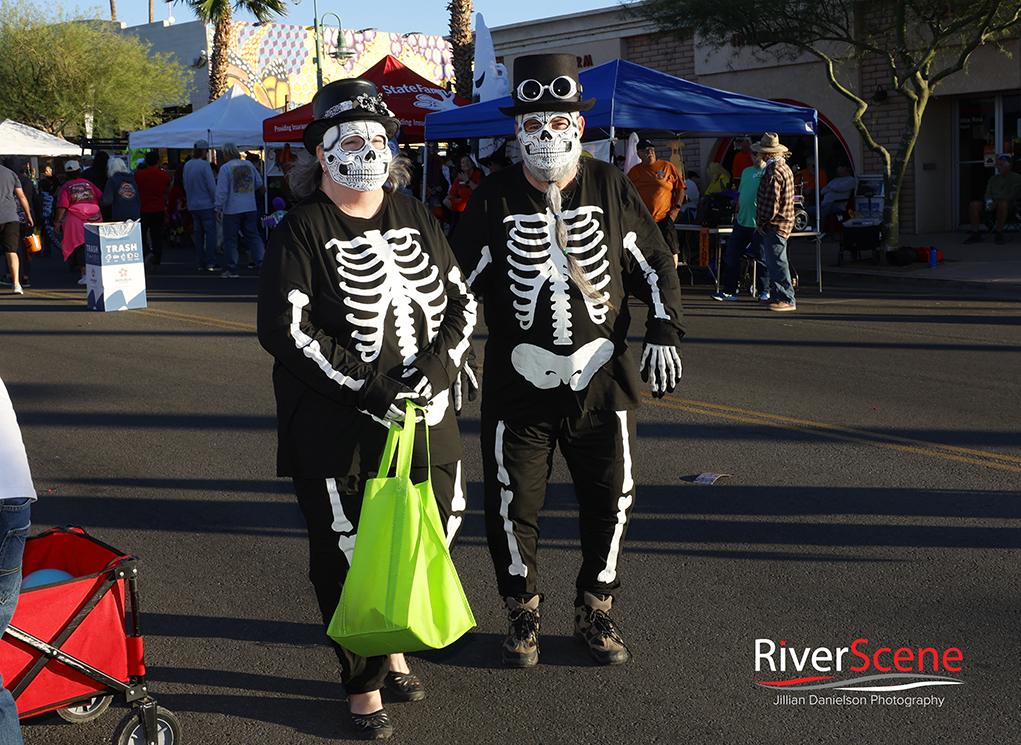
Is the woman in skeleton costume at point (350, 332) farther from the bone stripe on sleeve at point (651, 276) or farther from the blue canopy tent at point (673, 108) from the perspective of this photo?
the blue canopy tent at point (673, 108)

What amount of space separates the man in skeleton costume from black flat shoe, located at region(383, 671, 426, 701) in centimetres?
36

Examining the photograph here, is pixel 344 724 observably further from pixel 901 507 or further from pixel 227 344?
pixel 227 344

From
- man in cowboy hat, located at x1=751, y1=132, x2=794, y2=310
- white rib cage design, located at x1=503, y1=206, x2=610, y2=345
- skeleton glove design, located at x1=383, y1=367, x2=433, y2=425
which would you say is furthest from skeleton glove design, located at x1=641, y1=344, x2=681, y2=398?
man in cowboy hat, located at x1=751, y1=132, x2=794, y2=310

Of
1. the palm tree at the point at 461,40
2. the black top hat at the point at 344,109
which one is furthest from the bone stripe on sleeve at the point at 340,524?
the palm tree at the point at 461,40

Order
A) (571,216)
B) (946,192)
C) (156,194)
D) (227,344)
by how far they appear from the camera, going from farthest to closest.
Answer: (946,192) → (156,194) → (227,344) → (571,216)

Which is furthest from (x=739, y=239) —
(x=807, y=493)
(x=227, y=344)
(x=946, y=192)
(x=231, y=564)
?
(x=946, y=192)

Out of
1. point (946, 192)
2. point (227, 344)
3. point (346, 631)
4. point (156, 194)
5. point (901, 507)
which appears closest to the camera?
point (346, 631)

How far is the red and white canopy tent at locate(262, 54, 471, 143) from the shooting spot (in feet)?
62.7

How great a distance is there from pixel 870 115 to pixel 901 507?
1999 cm

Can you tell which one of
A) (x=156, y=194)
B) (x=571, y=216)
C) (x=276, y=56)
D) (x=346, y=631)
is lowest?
(x=346, y=631)

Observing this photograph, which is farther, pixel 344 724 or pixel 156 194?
pixel 156 194

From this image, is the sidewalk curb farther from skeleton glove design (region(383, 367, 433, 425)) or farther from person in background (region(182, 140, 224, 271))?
skeleton glove design (region(383, 367, 433, 425))

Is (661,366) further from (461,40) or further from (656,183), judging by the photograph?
(461,40)

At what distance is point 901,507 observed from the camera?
546 centimetres
